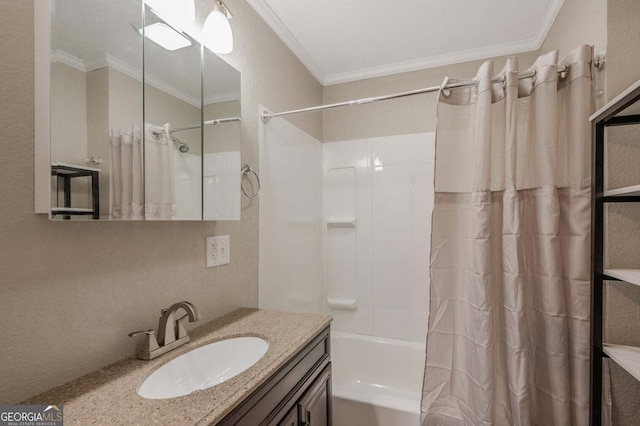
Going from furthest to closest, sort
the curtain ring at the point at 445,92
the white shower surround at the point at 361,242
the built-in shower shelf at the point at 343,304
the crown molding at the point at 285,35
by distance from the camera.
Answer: the built-in shower shelf at the point at 343,304
the white shower surround at the point at 361,242
the crown molding at the point at 285,35
the curtain ring at the point at 445,92

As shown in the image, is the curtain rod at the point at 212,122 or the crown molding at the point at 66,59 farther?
the curtain rod at the point at 212,122

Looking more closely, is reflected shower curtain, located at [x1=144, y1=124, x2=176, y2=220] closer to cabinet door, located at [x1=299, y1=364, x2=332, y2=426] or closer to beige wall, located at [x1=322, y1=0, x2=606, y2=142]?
cabinet door, located at [x1=299, y1=364, x2=332, y2=426]

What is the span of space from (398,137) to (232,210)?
162 centimetres

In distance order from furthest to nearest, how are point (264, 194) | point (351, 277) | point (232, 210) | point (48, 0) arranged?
point (351, 277) < point (264, 194) < point (232, 210) < point (48, 0)

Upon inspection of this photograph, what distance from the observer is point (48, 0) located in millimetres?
757

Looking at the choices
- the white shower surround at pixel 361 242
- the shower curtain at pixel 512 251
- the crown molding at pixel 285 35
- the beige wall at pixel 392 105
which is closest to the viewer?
the shower curtain at pixel 512 251

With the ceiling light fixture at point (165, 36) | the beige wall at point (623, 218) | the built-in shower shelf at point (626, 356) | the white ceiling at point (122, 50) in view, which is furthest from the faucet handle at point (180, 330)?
the beige wall at point (623, 218)

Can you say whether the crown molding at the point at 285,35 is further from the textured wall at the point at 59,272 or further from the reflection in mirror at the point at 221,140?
the textured wall at the point at 59,272

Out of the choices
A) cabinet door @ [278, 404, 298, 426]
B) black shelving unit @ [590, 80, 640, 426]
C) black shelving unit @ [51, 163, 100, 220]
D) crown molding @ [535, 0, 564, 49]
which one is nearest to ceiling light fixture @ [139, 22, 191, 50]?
black shelving unit @ [51, 163, 100, 220]

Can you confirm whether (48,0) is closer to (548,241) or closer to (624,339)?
(548,241)

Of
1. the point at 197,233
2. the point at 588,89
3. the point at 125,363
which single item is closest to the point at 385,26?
the point at 588,89

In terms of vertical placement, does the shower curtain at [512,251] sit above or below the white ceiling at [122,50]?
below

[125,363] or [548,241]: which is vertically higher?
[548,241]

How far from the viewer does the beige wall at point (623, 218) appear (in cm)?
112
